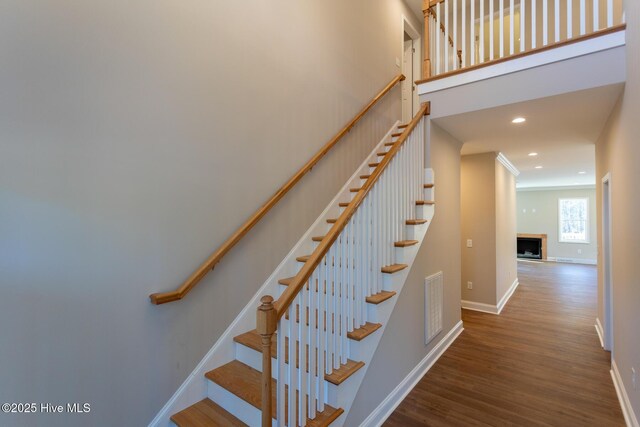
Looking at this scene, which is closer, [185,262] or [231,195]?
[185,262]

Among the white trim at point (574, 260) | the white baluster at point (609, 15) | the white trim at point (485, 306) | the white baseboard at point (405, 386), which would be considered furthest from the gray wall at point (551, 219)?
the white baluster at point (609, 15)

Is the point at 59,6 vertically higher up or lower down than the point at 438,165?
higher up

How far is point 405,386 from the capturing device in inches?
104

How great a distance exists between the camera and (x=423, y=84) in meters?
3.34

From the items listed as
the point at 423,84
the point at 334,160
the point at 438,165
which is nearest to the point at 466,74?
the point at 423,84

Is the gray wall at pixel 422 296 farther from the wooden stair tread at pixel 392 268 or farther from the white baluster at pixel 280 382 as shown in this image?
the white baluster at pixel 280 382

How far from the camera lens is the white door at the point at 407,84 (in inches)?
217

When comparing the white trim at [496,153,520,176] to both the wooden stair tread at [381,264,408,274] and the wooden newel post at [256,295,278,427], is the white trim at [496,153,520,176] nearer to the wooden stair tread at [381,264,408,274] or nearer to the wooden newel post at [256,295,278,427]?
the wooden stair tread at [381,264,408,274]

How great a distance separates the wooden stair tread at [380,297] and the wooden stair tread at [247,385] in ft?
2.27

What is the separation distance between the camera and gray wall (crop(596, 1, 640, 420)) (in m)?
2.05

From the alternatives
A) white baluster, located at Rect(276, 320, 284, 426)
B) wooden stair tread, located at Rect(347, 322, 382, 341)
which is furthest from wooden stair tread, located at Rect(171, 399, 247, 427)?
wooden stair tread, located at Rect(347, 322, 382, 341)

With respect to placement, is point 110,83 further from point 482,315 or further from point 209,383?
point 482,315

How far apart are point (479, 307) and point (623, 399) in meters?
2.58

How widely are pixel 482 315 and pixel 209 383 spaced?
4.32m
